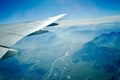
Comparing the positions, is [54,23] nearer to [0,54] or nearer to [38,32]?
[38,32]

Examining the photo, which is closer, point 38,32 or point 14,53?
point 14,53

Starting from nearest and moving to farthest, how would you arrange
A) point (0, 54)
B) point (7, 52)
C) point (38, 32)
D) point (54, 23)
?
point (0, 54), point (7, 52), point (38, 32), point (54, 23)

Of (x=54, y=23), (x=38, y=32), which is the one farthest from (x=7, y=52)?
(x=54, y=23)

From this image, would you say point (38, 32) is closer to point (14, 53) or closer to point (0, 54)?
point (14, 53)

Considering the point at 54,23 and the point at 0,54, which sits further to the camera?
the point at 54,23

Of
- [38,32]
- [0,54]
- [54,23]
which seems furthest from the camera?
[54,23]

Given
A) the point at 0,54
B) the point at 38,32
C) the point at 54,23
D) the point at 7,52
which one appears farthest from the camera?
the point at 54,23

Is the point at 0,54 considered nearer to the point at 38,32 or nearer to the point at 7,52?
the point at 7,52

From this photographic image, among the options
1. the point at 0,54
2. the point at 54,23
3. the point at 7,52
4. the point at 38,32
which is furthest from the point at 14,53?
the point at 54,23
